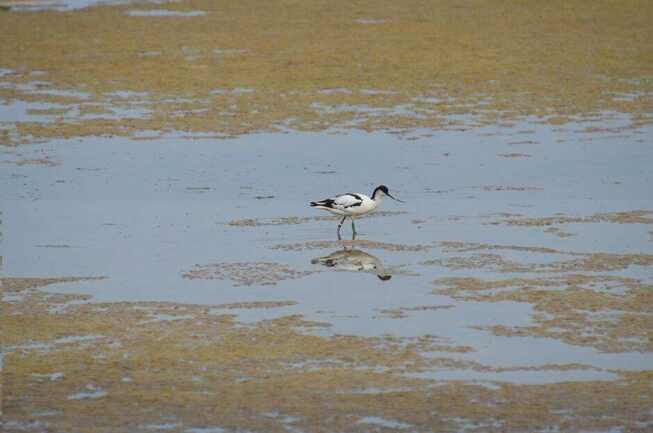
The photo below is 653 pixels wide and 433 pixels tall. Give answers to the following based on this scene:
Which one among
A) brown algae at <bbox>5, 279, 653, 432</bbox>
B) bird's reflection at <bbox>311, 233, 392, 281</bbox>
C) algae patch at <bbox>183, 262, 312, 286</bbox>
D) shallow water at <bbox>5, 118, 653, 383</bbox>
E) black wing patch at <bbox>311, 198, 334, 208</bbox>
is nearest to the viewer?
brown algae at <bbox>5, 279, 653, 432</bbox>

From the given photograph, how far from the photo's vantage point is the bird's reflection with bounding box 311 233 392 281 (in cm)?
1457

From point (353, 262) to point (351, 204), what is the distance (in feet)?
5.22

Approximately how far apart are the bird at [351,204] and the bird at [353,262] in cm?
102

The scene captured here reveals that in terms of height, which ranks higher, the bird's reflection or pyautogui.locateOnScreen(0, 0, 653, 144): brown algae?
pyautogui.locateOnScreen(0, 0, 653, 144): brown algae

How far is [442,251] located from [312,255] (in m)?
1.49

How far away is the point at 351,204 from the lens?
16.4m

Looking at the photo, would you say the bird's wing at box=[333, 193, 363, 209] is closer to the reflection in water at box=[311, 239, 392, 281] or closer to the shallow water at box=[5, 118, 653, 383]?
the shallow water at box=[5, 118, 653, 383]

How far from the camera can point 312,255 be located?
15281 mm

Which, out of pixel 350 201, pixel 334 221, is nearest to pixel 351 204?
pixel 350 201

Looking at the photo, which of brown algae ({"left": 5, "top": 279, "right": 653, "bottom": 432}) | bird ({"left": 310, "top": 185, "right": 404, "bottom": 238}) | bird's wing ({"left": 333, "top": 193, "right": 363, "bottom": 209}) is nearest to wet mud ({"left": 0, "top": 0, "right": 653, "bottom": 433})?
brown algae ({"left": 5, "top": 279, "right": 653, "bottom": 432})

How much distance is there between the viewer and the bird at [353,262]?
14.6 m

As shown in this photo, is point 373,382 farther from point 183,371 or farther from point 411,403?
point 183,371

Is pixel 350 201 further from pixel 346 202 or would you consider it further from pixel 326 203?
pixel 326 203

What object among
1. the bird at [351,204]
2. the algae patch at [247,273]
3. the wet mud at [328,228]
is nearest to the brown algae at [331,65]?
the wet mud at [328,228]
